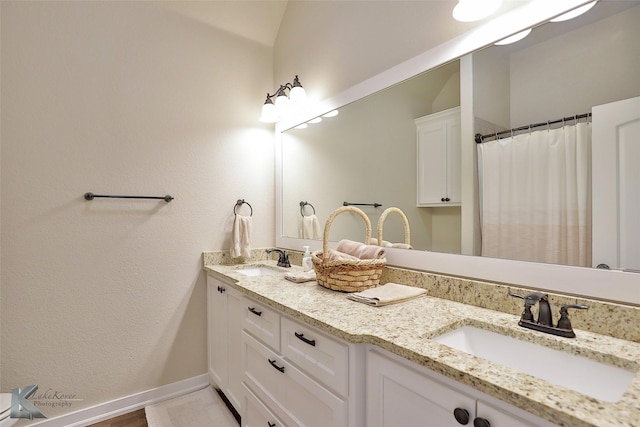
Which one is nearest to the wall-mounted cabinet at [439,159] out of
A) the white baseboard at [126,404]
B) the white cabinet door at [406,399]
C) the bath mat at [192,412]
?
the white cabinet door at [406,399]

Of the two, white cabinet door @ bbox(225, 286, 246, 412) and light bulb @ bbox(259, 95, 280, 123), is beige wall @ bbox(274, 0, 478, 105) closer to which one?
light bulb @ bbox(259, 95, 280, 123)

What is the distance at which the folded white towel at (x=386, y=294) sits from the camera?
1.21 metres

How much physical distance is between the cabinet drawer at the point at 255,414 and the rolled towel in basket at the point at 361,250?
2.58 ft

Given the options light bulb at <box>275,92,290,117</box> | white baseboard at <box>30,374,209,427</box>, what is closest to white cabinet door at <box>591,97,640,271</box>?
light bulb at <box>275,92,290,117</box>

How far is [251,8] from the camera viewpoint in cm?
230

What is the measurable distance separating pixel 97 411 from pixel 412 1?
2791 millimetres

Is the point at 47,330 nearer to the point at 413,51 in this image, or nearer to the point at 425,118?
the point at 425,118

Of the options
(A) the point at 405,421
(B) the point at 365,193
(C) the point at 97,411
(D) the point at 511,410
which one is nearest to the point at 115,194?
(C) the point at 97,411

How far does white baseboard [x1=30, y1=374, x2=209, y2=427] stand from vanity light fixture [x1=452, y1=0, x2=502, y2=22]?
2.52 meters

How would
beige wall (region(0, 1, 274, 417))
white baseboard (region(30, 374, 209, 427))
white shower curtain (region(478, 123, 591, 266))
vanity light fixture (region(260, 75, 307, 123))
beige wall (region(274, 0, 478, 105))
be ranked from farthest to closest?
vanity light fixture (region(260, 75, 307, 123)), white baseboard (region(30, 374, 209, 427)), beige wall (region(0, 1, 274, 417)), beige wall (region(274, 0, 478, 105)), white shower curtain (region(478, 123, 591, 266))

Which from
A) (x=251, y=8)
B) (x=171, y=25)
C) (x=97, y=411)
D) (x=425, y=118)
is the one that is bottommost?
(x=97, y=411)

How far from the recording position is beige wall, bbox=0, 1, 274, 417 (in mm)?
1670

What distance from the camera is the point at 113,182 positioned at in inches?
75.1

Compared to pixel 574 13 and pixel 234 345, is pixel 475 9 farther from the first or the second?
pixel 234 345
